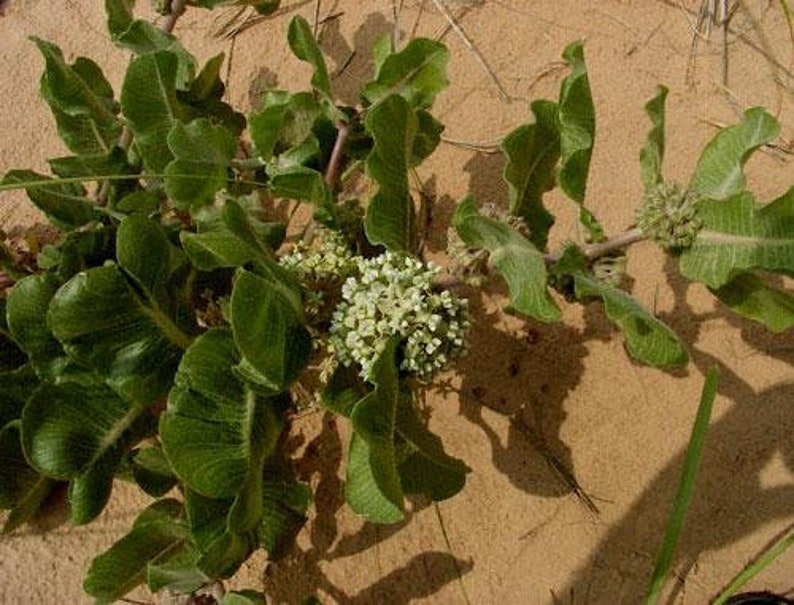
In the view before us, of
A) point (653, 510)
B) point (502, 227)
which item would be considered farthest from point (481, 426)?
point (502, 227)

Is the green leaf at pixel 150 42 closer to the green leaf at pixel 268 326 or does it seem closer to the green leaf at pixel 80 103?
the green leaf at pixel 80 103

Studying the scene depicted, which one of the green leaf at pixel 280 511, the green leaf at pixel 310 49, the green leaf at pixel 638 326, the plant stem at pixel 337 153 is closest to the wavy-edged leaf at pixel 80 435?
the green leaf at pixel 280 511

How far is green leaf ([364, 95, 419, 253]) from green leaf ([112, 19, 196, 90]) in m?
0.52

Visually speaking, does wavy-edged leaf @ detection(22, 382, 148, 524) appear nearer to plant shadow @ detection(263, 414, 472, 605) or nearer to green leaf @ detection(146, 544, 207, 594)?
green leaf @ detection(146, 544, 207, 594)

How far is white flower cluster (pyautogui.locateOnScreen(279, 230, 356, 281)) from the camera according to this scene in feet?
5.73

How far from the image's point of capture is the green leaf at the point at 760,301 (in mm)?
1477

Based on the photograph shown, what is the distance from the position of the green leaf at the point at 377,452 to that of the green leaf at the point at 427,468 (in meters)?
0.10

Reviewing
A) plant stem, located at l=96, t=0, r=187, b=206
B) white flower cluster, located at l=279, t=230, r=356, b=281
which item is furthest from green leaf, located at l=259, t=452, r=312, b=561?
plant stem, located at l=96, t=0, r=187, b=206

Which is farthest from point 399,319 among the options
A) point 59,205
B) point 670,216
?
point 59,205

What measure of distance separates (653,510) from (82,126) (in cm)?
155

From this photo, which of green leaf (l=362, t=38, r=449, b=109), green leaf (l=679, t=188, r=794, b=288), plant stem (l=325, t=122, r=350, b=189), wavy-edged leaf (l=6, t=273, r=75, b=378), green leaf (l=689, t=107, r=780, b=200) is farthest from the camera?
plant stem (l=325, t=122, r=350, b=189)

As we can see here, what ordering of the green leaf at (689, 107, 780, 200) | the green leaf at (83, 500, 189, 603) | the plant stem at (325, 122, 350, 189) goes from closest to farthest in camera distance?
the green leaf at (689, 107, 780, 200) < the green leaf at (83, 500, 189, 603) < the plant stem at (325, 122, 350, 189)

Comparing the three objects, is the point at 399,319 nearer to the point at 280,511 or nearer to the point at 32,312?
the point at 280,511

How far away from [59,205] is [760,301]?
1.43 meters
